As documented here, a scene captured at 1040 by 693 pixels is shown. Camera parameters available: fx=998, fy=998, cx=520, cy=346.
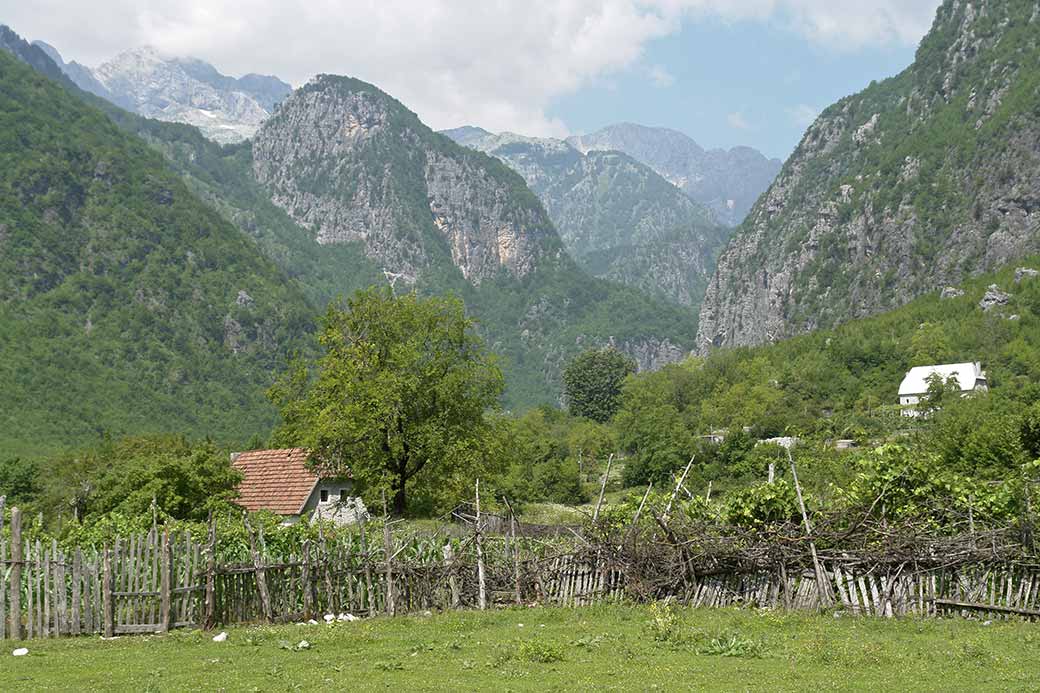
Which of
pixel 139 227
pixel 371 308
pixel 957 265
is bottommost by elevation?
pixel 371 308

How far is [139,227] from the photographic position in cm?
18038

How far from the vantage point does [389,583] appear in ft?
73.9

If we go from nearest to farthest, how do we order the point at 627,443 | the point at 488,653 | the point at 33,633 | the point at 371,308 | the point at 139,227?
the point at 488,653 < the point at 33,633 < the point at 371,308 < the point at 627,443 < the point at 139,227

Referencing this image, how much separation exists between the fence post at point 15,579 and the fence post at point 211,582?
3388mm

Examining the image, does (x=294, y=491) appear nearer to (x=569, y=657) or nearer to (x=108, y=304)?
(x=569, y=657)

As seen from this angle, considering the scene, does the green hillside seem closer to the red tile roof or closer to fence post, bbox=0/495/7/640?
the red tile roof

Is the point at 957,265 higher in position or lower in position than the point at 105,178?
lower

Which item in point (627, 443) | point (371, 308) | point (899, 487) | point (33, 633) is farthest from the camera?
point (627, 443)

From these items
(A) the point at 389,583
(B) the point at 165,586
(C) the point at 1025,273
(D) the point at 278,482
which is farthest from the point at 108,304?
(B) the point at 165,586

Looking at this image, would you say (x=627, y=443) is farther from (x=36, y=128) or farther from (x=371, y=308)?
(x=36, y=128)

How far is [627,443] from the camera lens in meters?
118

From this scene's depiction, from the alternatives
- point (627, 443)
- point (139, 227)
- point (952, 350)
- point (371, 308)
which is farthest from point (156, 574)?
point (139, 227)

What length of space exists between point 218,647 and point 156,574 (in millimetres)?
2983

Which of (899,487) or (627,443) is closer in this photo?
(899,487)
